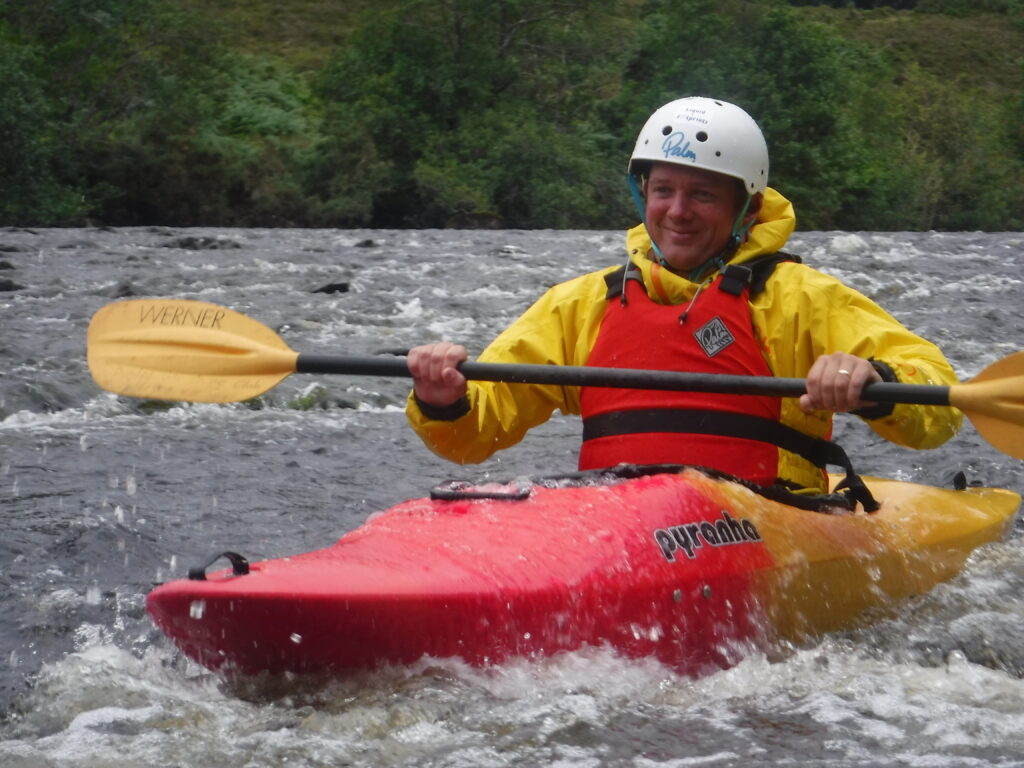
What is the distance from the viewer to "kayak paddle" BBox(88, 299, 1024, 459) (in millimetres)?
3354

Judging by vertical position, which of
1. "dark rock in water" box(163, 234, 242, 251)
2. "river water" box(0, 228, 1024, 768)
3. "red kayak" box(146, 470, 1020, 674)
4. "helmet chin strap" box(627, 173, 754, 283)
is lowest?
"dark rock in water" box(163, 234, 242, 251)

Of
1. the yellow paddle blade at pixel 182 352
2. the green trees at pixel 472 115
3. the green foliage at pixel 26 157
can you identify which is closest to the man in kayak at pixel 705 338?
the yellow paddle blade at pixel 182 352

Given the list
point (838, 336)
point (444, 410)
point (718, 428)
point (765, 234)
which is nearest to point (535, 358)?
point (444, 410)

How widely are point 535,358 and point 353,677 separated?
48.3 inches

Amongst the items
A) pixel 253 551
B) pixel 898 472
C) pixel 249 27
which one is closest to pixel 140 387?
pixel 253 551

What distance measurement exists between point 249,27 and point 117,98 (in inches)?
523

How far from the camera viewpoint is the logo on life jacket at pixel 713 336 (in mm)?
3498

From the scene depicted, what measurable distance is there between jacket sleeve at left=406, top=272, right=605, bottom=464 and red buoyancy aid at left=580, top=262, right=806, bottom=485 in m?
0.21

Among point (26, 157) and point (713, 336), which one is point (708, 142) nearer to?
point (713, 336)

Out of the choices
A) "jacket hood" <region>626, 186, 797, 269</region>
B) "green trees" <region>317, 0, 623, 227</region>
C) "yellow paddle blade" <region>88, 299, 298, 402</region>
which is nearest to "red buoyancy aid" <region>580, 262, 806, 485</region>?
"jacket hood" <region>626, 186, 797, 269</region>

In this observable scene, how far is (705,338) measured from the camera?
3508 mm

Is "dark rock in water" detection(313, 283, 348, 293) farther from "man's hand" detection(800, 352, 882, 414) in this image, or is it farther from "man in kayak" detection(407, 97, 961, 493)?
"man's hand" detection(800, 352, 882, 414)

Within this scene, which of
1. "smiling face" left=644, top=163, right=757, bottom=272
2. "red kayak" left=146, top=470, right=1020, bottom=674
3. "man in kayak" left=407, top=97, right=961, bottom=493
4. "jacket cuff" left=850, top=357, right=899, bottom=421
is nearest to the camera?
"red kayak" left=146, top=470, right=1020, bottom=674

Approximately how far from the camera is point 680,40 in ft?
90.8
